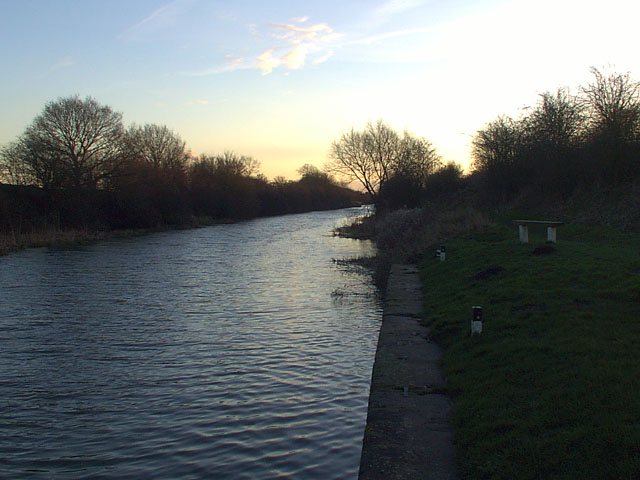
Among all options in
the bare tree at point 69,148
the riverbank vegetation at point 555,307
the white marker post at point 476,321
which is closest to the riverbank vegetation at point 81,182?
the bare tree at point 69,148

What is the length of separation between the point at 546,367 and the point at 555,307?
2.70 m

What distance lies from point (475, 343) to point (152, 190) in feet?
170

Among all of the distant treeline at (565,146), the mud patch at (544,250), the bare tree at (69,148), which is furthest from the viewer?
the bare tree at (69,148)

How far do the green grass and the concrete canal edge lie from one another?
0.55 ft

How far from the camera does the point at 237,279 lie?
2016cm

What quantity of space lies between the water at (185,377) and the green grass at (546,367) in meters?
1.44

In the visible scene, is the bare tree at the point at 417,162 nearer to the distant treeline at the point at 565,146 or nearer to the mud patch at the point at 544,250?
the distant treeline at the point at 565,146

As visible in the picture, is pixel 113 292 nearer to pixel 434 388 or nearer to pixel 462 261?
pixel 462 261

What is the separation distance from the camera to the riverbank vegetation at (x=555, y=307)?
454 cm

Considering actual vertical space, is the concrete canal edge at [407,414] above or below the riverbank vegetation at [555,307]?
below

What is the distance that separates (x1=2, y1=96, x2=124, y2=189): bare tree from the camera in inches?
1668

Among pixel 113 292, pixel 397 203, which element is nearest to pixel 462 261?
pixel 113 292

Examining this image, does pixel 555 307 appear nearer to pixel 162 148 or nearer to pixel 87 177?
pixel 87 177

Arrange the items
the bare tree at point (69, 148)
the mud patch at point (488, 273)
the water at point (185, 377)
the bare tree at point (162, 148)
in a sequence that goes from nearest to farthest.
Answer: the water at point (185, 377) → the mud patch at point (488, 273) → the bare tree at point (69, 148) → the bare tree at point (162, 148)
